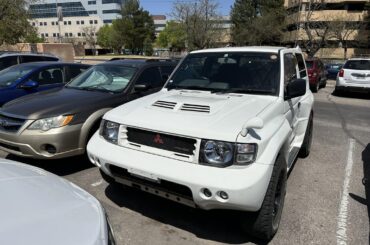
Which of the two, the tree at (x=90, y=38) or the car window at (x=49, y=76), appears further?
the tree at (x=90, y=38)

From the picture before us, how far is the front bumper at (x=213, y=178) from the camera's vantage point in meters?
2.92

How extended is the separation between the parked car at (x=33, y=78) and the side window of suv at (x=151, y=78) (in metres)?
2.42

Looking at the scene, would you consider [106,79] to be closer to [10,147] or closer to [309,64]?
[10,147]

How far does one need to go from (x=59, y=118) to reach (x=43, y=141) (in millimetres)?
372

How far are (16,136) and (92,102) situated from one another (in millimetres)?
1133

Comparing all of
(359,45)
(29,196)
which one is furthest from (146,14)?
(29,196)

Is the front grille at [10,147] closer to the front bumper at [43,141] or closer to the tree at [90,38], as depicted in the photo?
the front bumper at [43,141]

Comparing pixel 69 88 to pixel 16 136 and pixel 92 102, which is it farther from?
pixel 16 136

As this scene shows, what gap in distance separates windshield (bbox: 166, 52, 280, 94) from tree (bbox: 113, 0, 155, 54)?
74.5m

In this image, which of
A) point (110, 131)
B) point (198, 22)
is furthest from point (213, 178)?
point (198, 22)

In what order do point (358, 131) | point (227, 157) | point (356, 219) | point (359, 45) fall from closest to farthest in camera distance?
1. point (227, 157)
2. point (356, 219)
3. point (358, 131)
4. point (359, 45)

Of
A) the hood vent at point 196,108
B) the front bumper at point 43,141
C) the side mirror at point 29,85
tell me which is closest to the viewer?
the hood vent at point 196,108

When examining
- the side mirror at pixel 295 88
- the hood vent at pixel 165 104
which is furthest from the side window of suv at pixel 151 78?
the side mirror at pixel 295 88

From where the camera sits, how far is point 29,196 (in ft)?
7.09
